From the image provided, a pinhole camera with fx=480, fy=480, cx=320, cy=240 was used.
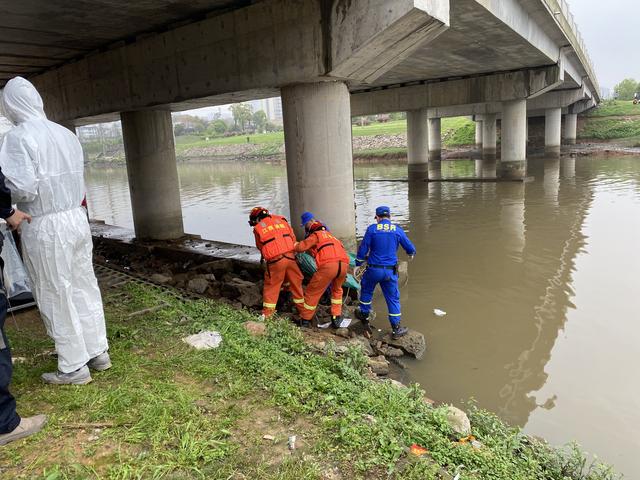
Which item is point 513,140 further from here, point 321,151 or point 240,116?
point 240,116

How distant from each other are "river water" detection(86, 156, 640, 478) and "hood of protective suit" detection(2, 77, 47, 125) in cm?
497

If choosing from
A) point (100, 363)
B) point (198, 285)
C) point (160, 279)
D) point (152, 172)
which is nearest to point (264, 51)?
point (198, 285)

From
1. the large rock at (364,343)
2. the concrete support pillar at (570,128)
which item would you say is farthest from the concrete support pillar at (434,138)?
the large rock at (364,343)

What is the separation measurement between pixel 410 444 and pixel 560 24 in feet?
58.5

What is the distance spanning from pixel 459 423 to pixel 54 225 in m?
3.79

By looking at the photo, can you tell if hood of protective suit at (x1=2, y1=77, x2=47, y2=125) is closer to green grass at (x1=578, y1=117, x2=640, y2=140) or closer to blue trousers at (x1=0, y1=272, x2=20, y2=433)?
blue trousers at (x1=0, y1=272, x2=20, y2=433)

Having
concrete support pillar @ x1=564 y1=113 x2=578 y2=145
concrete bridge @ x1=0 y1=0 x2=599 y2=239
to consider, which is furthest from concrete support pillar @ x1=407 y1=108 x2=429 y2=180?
concrete support pillar @ x1=564 y1=113 x2=578 y2=145

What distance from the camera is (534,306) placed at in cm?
804

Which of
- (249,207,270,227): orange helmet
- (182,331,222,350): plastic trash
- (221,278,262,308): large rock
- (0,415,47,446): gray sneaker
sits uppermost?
(249,207,270,227): orange helmet

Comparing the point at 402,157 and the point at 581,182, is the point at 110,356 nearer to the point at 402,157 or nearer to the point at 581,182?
the point at 581,182

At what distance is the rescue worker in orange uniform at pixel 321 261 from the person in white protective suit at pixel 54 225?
3246 mm

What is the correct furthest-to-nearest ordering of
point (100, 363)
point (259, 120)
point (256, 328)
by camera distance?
point (259, 120) < point (256, 328) < point (100, 363)

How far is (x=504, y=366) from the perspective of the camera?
20.2ft

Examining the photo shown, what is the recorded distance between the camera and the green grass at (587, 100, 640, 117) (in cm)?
5125
